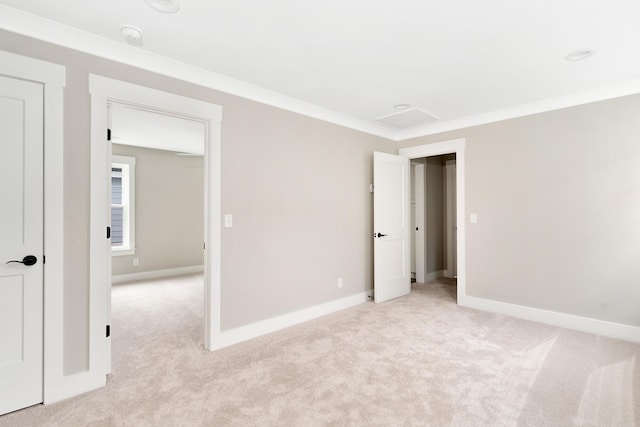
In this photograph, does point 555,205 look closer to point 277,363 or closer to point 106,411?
point 277,363

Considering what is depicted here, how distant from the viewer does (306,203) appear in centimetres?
367

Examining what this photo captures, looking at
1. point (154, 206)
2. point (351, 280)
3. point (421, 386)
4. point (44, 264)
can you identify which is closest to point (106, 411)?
point (44, 264)

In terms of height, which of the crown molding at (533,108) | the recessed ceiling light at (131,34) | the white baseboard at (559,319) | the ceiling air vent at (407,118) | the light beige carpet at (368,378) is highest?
the ceiling air vent at (407,118)

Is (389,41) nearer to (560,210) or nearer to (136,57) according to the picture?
(136,57)

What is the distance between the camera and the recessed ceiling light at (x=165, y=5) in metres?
1.86

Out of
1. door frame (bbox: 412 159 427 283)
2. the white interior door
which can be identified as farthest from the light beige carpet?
door frame (bbox: 412 159 427 283)

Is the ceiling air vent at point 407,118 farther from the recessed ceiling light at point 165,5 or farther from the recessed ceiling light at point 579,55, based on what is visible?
the recessed ceiling light at point 165,5

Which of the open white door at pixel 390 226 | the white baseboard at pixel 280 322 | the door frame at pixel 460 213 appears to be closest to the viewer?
the white baseboard at pixel 280 322

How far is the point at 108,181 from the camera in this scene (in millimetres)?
2330

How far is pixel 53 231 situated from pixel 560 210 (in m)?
4.60

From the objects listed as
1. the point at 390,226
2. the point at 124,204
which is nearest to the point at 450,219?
the point at 390,226

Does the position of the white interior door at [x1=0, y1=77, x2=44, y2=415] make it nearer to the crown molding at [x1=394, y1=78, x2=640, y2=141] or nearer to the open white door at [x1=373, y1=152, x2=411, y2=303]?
the open white door at [x1=373, y1=152, x2=411, y2=303]

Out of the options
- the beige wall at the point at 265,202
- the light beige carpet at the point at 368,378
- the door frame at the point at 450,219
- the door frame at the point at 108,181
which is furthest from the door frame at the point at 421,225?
the door frame at the point at 108,181

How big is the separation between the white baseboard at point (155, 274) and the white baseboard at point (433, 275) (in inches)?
181
